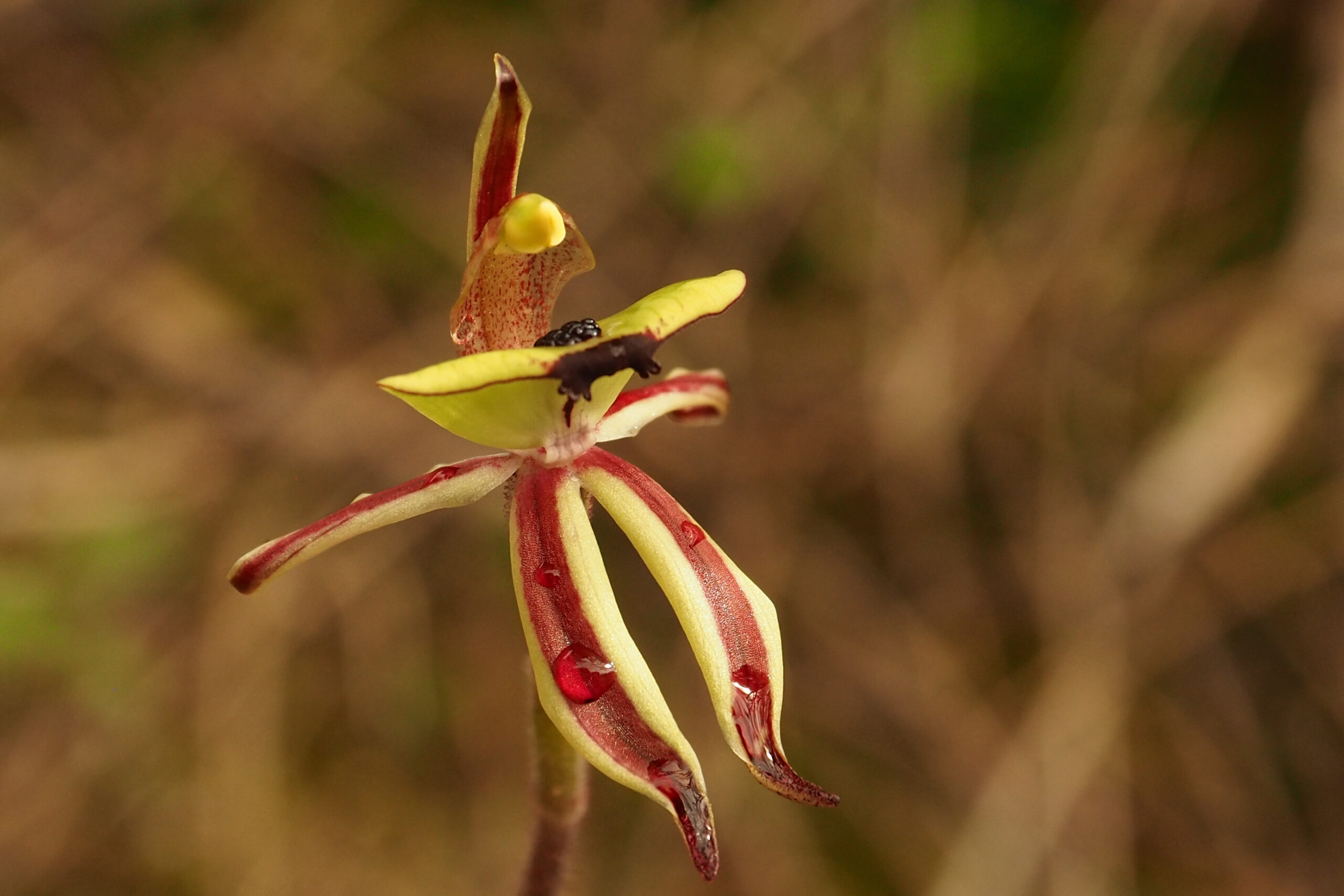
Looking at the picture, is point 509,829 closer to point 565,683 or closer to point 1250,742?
point 1250,742

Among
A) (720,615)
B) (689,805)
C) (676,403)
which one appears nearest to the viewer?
(689,805)

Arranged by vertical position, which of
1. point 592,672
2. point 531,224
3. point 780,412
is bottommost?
point 592,672

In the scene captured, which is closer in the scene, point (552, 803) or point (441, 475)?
point (441, 475)

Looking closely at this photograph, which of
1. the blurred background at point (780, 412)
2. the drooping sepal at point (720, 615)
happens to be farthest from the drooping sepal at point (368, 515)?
the blurred background at point (780, 412)

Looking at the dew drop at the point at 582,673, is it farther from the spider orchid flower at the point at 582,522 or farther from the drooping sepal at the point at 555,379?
the drooping sepal at the point at 555,379

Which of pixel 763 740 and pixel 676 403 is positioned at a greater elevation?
pixel 676 403

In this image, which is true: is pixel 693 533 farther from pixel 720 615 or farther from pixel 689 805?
pixel 689 805

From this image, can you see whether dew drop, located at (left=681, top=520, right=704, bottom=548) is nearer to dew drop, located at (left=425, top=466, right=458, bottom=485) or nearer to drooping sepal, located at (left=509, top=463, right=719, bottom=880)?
drooping sepal, located at (left=509, top=463, right=719, bottom=880)

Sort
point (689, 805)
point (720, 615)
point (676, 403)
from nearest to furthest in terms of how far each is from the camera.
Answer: point (689, 805) → point (720, 615) → point (676, 403)

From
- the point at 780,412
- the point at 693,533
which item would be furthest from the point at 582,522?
the point at 780,412
